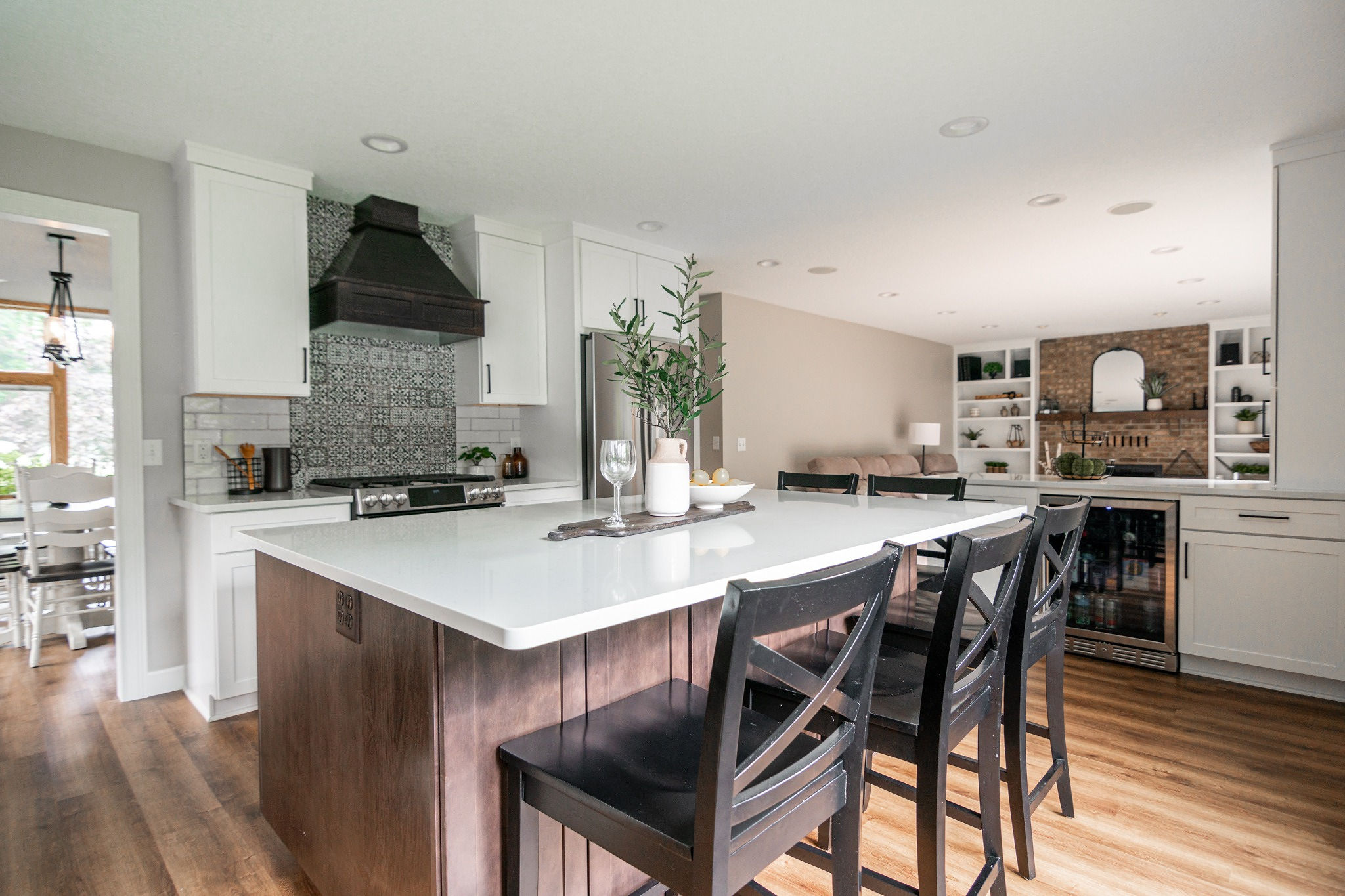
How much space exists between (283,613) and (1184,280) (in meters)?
6.86

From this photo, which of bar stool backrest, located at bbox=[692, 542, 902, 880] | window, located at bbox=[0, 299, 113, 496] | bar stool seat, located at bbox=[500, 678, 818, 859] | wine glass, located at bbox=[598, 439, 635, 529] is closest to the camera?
bar stool backrest, located at bbox=[692, 542, 902, 880]

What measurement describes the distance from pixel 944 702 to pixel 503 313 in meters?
3.46

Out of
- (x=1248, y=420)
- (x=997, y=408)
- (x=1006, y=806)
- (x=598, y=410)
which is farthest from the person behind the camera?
(x=997, y=408)

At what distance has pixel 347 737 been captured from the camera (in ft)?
4.41

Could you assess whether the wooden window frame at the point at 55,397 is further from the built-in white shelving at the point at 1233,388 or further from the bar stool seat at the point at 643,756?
the built-in white shelving at the point at 1233,388

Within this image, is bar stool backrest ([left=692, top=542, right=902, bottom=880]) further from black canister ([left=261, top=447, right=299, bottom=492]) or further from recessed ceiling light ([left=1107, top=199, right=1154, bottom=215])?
recessed ceiling light ([left=1107, top=199, right=1154, bottom=215])

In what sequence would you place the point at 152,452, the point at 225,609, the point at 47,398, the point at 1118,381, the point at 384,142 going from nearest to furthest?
the point at 225,609, the point at 384,142, the point at 152,452, the point at 47,398, the point at 1118,381

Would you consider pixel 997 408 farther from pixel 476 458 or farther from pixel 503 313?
pixel 476 458

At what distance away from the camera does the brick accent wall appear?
802cm

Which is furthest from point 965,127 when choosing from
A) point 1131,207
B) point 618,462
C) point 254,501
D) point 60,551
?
point 60,551

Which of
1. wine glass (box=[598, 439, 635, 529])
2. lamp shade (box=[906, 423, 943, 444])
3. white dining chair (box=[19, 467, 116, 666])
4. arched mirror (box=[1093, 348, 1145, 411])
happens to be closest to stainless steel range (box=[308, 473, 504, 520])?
white dining chair (box=[19, 467, 116, 666])

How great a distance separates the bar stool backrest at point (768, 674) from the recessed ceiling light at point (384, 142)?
2.82 metres

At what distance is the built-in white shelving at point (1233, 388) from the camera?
761 cm

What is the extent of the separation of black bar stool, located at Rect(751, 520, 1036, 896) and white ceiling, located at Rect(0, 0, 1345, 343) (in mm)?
1759
